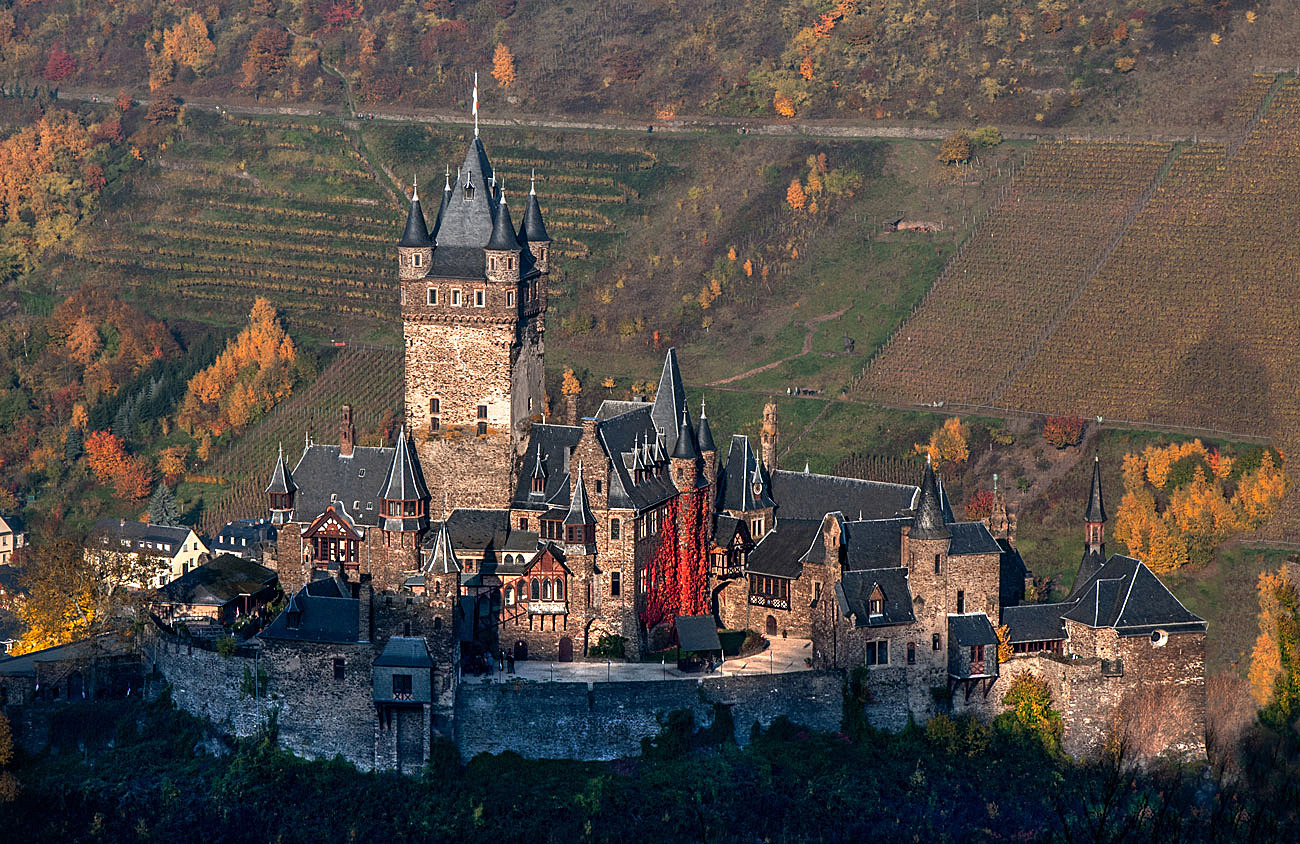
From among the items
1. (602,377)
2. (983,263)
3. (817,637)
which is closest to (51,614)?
(817,637)

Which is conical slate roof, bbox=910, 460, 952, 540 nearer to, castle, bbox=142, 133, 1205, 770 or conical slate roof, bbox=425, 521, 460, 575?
castle, bbox=142, 133, 1205, 770

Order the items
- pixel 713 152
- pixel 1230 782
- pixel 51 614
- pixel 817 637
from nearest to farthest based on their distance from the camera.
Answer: pixel 1230 782 → pixel 817 637 → pixel 51 614 → pixel 713 152

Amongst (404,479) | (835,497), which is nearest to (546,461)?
(404,479)

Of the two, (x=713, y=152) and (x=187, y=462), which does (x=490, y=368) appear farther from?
(x=713, y=152)

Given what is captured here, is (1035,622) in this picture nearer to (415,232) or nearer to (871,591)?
(871,591)

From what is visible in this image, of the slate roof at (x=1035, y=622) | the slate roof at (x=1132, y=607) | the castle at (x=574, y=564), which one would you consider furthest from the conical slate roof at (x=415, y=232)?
the slate roof at (x=1132, y=607)

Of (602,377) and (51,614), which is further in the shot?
(602,377)
